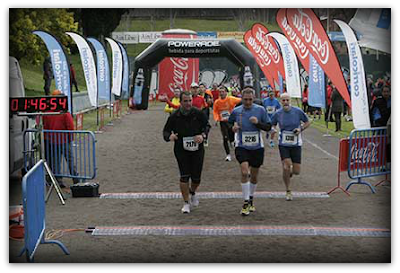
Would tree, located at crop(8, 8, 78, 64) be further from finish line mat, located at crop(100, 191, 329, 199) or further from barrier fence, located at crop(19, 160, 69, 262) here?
barrier fence, located at crop(19, 160, 69, 262)

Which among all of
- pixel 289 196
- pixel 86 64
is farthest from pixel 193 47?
pixel 289 196

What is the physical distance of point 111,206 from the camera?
9.58 meters

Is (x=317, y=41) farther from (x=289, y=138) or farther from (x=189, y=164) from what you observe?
(x=189, y=164)

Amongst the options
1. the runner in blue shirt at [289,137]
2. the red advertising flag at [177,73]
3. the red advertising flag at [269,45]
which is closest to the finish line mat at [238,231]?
the runner in blue shirt at [289,137]

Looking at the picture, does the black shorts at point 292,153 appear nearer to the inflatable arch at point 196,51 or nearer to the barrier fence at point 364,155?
the barrier fence at point 364,155

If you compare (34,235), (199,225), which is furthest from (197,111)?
(34,235)

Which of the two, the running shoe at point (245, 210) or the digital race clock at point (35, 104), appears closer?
the running shoe at point (245, 210)

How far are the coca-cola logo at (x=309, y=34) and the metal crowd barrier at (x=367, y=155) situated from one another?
2851 millimetres

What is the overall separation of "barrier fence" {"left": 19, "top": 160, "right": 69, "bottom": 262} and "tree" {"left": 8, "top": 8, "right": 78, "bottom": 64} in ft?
71.8

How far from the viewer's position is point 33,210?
20.7ft

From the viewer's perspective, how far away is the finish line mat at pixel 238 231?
7.71 metres

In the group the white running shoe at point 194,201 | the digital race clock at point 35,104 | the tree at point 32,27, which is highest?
the tree at point 32,27

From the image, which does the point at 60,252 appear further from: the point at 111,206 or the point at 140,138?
the point at 140,138

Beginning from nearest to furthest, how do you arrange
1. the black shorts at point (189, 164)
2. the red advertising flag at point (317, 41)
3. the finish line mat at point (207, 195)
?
1. the black shorts at point (189, 164)
2. the finish line mat at point (207, 195)
3. the red advertising flag at point (317, 41)
